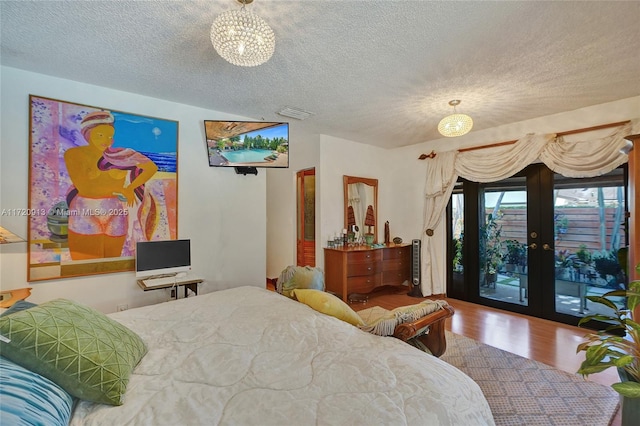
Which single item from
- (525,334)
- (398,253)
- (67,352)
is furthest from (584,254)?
(67,352)

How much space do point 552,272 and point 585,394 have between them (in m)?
1.87

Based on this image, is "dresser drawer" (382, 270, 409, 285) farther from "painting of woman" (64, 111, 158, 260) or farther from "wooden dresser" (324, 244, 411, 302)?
"painting of woman" (64, 111, 158, 260)

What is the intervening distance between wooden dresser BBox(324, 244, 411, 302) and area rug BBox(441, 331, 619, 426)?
5.33ft

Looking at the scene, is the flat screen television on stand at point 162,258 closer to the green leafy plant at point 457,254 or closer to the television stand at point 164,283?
the television stand at point 164,283

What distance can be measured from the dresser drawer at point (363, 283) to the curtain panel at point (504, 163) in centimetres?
79

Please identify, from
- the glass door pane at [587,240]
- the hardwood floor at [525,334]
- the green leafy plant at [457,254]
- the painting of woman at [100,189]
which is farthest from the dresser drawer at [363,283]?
the painting of woman at [100,189]

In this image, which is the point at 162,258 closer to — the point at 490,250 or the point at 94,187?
the point at 94,187

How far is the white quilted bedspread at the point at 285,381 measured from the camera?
900mm

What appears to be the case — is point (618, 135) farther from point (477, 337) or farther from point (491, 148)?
point (477, 337)

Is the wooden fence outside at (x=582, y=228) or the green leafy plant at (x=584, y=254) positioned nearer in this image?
the wooden fence outside at (x=582, y=228)

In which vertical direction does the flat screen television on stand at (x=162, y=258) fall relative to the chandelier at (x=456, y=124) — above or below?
below

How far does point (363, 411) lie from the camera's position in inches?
35.7

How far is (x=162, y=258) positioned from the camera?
2.79 metres

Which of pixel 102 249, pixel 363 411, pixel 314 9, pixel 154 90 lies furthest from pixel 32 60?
Result: pixel 363 411
